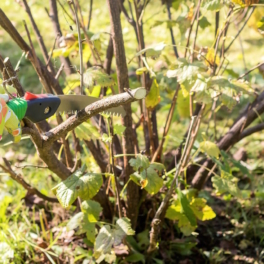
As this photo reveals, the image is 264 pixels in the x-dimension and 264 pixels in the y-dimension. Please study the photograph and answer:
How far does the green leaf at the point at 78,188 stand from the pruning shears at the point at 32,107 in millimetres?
202

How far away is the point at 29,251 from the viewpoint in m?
1.39

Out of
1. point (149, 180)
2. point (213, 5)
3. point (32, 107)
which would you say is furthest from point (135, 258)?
point (213, 5)

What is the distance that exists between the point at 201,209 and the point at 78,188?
0.45m

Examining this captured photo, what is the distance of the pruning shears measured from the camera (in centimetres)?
73

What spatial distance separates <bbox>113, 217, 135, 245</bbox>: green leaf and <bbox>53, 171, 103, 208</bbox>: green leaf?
15 centimetres

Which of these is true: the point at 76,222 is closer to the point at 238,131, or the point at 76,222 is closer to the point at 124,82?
the point at 124,82

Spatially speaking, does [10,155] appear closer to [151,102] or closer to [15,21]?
[151,102]

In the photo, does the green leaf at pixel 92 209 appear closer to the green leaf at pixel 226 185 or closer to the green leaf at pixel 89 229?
the green leaf at pixel 89 229

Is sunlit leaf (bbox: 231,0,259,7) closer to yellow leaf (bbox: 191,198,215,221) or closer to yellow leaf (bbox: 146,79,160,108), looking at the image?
yellow leaf (bbox: 146,79,160,108)

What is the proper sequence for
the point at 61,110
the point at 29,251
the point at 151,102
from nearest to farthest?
the point at 61,110, the point at 151,102, the point at 29,251

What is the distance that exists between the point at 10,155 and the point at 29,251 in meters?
0.71

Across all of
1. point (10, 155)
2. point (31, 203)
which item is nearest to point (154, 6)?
point (10, 155)

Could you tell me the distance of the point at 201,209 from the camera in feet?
4.06

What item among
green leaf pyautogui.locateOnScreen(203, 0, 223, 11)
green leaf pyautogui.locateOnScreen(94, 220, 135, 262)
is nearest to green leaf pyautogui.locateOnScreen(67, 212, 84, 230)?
green leaf pyautogui.locateOnScreen(94, 220, 135, 262)
